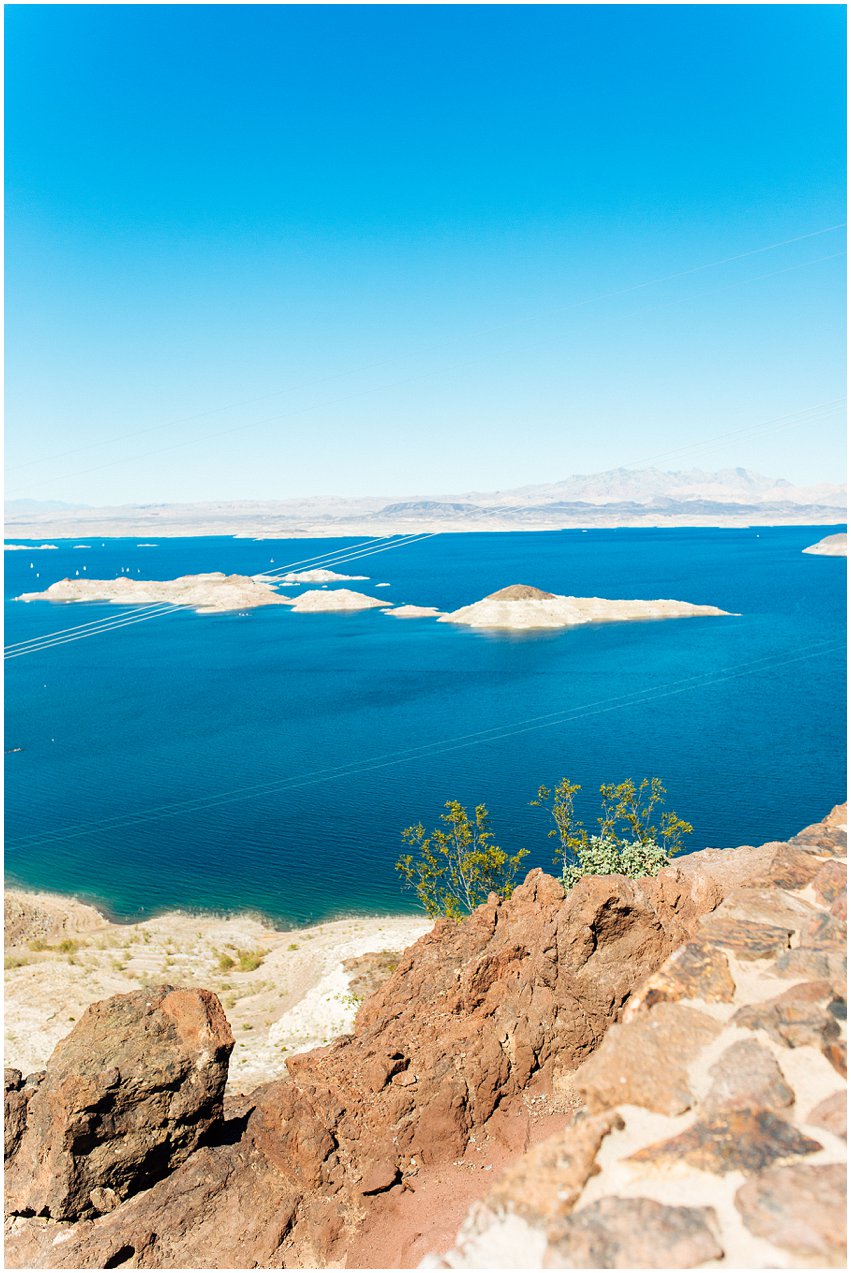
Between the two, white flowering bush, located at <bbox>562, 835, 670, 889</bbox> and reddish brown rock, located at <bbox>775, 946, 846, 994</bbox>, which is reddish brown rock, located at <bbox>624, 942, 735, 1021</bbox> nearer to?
reddish brown rock, located at <bbox>775, 946, 846, 994</bbox>

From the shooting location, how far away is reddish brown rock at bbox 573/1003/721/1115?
6.52 meters

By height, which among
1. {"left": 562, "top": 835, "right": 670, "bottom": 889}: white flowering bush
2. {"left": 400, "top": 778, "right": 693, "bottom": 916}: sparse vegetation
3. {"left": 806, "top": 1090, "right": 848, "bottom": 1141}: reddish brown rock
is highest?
{"left": 806, "top": 1090, "right": 848, "bottom": 1141}: reddish brown rock

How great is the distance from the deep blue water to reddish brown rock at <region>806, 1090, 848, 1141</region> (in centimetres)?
3106

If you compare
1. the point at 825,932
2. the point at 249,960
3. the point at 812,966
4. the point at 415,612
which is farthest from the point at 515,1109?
the point at 415,612

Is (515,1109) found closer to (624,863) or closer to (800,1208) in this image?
(800,1208)

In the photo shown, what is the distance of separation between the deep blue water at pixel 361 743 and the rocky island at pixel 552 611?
5139 millimetres

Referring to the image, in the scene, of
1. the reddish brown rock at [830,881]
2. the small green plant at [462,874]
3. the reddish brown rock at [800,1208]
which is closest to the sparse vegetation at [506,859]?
the small green plant at [462,874]

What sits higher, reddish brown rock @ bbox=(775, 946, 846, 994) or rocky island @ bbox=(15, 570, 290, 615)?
reddish brown rock @ bbox=(775, 946, 846, 994)

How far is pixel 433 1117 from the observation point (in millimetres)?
12602

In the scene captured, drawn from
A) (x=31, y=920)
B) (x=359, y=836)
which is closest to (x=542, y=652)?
(x=359, y=836)

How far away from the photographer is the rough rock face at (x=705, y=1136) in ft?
17.3

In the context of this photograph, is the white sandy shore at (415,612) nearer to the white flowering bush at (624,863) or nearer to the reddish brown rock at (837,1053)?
the white flowering bush at (624,863)

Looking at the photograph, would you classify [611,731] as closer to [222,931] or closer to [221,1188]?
[222,931]

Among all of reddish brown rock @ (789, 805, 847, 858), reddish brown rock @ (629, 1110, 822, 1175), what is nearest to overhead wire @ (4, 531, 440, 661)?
reddish brown rock @ (789, 805, 847, 858)
